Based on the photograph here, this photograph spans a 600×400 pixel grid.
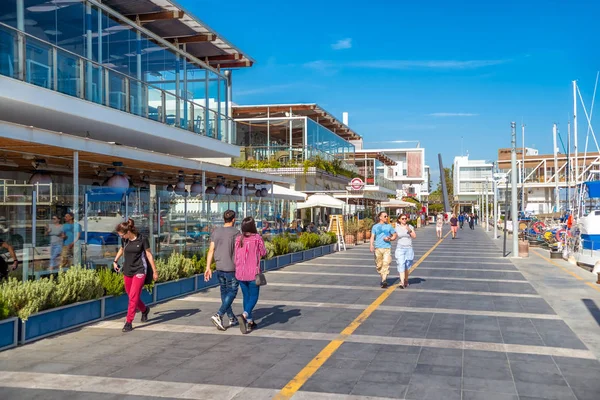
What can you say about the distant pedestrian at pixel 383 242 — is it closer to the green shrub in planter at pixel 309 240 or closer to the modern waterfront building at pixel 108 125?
the modern waterfront building at pixel 108 125

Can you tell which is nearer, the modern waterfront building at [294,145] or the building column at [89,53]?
the building column at [89,53]

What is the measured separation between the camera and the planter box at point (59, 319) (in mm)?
8305

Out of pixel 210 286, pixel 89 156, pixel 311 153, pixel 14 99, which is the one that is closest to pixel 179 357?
pixel 89 156

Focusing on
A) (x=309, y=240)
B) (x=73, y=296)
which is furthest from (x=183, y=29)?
(x=73, y=296)

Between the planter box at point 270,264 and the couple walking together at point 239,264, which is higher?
the couple walking together at point 239,264

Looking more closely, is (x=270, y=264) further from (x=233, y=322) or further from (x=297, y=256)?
(x=233, y=322)

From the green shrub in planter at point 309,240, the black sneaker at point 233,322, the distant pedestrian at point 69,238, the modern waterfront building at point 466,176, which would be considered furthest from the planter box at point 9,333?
the modern waterfront building at point 466,176

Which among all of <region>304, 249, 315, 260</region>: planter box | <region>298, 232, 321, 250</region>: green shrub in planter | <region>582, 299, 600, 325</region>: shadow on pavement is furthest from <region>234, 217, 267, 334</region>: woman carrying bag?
<region>298, 232, 321, 250</region>: green shrub in planter

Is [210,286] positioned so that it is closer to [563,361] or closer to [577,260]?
[563,361]

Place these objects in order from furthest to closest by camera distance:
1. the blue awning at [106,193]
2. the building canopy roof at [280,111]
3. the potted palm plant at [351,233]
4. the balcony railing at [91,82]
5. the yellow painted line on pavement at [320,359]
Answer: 1. the building canopy roof at [280,111]
2. the potted palm plant at [351,233]
3. the balcony railing at [91,82]
4. the blue awning at [106,193]
5. the yellow painted line on pavement at [320,359]

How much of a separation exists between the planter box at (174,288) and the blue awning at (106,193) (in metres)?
2.19

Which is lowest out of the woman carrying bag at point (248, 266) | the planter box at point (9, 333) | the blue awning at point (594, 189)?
the planter box at point (9, 333)

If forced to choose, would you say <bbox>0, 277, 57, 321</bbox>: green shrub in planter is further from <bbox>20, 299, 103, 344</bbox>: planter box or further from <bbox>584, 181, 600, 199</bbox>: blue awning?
<bbox>584, 181, 600, 199</bbox>: blue awning

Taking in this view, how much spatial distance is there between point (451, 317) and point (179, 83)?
46.0ft
